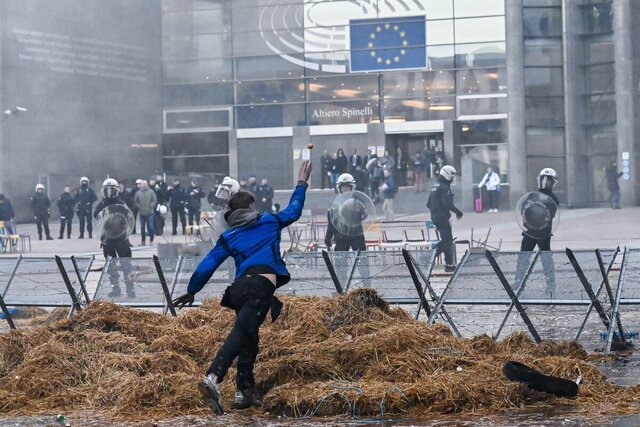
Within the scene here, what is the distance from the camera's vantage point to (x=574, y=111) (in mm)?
38094

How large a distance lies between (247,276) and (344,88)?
35.1m

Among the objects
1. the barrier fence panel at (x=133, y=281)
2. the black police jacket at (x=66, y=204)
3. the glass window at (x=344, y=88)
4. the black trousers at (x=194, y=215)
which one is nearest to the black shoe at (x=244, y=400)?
the barrier fence panel at (x=133, y=281)

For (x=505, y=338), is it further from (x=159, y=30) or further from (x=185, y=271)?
(x=159, y=30)

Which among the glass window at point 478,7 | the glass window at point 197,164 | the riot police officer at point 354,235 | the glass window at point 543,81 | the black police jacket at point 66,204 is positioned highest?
the glass window at point 478,7

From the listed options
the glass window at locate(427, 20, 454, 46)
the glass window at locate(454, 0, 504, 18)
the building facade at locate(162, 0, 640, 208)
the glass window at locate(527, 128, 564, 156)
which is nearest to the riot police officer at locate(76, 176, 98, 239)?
the building facade at locate(162, 0, 640, 208)

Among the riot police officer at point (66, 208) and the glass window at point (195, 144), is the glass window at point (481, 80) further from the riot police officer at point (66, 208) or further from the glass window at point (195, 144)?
the riot police officer at point (66, 208)

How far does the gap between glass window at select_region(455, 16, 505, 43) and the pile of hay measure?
3165 centimetres

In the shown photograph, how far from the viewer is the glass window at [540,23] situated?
1506 inches

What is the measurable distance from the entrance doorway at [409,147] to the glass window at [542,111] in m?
3.35

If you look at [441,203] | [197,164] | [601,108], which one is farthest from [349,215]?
[197,164]

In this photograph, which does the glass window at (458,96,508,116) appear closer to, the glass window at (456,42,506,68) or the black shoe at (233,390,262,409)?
the glass window at (456,42,506,68)

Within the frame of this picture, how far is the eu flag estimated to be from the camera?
133 feet

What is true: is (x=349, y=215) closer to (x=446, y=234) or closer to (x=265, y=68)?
(x=446, y=234)

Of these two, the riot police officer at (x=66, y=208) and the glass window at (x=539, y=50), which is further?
the glass window at (x=539, y=50)
